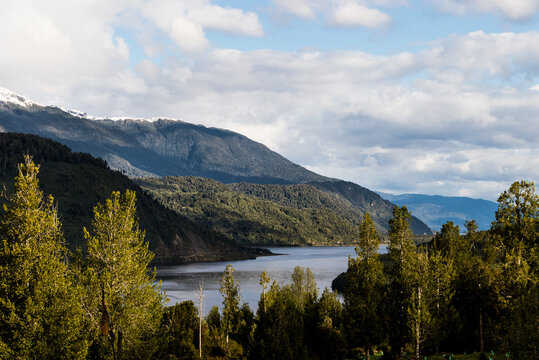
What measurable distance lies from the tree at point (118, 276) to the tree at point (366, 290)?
3518cm

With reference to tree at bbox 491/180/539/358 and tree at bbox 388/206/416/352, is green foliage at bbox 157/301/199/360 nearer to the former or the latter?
tree at bbox 388/206/416/352

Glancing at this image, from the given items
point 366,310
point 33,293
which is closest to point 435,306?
point 366,310

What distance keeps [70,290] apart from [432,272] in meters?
48.3

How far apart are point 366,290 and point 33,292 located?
44496mm

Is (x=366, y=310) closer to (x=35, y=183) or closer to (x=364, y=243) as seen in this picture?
(x=364, y=243)

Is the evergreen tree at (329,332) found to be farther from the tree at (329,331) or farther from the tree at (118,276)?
the tree at (118,276)

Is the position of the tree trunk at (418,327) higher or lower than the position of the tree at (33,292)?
lower

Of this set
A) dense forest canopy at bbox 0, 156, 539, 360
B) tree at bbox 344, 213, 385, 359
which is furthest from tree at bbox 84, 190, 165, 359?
tree at bbox 344, 213, 385, 359

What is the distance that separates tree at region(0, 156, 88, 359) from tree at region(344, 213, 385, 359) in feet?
131

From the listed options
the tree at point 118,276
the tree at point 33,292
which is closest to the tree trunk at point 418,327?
the tree at point 118,276

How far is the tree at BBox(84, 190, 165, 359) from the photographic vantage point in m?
37.8

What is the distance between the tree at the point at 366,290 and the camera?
6662 cm

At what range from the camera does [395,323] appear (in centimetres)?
6906

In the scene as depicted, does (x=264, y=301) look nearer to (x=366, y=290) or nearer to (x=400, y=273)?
(x=366, y=290)
